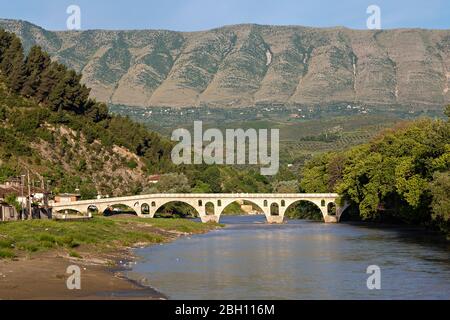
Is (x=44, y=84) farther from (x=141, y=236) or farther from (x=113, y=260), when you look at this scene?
(x=113, y=260)

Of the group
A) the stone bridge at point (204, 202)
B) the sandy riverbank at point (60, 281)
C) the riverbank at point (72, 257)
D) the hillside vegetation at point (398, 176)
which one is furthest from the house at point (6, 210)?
the hillside vegetation at point (398, 176)

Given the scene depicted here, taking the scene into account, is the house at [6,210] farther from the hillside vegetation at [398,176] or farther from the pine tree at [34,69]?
the pine tree at [34,69]

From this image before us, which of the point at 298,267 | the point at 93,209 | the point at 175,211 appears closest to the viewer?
the point at 298,267

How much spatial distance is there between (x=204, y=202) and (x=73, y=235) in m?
65.5

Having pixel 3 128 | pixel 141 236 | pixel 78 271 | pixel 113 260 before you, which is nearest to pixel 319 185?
pixel 3 128

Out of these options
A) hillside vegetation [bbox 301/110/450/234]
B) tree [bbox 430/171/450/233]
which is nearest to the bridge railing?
hillside vegetation [bbox 301/110/450/234]

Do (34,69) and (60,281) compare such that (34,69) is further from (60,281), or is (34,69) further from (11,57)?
(60,281)

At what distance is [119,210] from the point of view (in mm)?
147375

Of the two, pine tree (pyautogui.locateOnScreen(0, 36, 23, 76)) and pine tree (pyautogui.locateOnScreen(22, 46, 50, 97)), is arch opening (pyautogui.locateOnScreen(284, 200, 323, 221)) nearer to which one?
pine tree (pyautogui.locateOnScreen(22, 46, 50, 97))

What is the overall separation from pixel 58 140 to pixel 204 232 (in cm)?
5812

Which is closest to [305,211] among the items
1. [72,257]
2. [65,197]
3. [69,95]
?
[65,197]

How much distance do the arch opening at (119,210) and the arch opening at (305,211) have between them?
30780 millimetres
